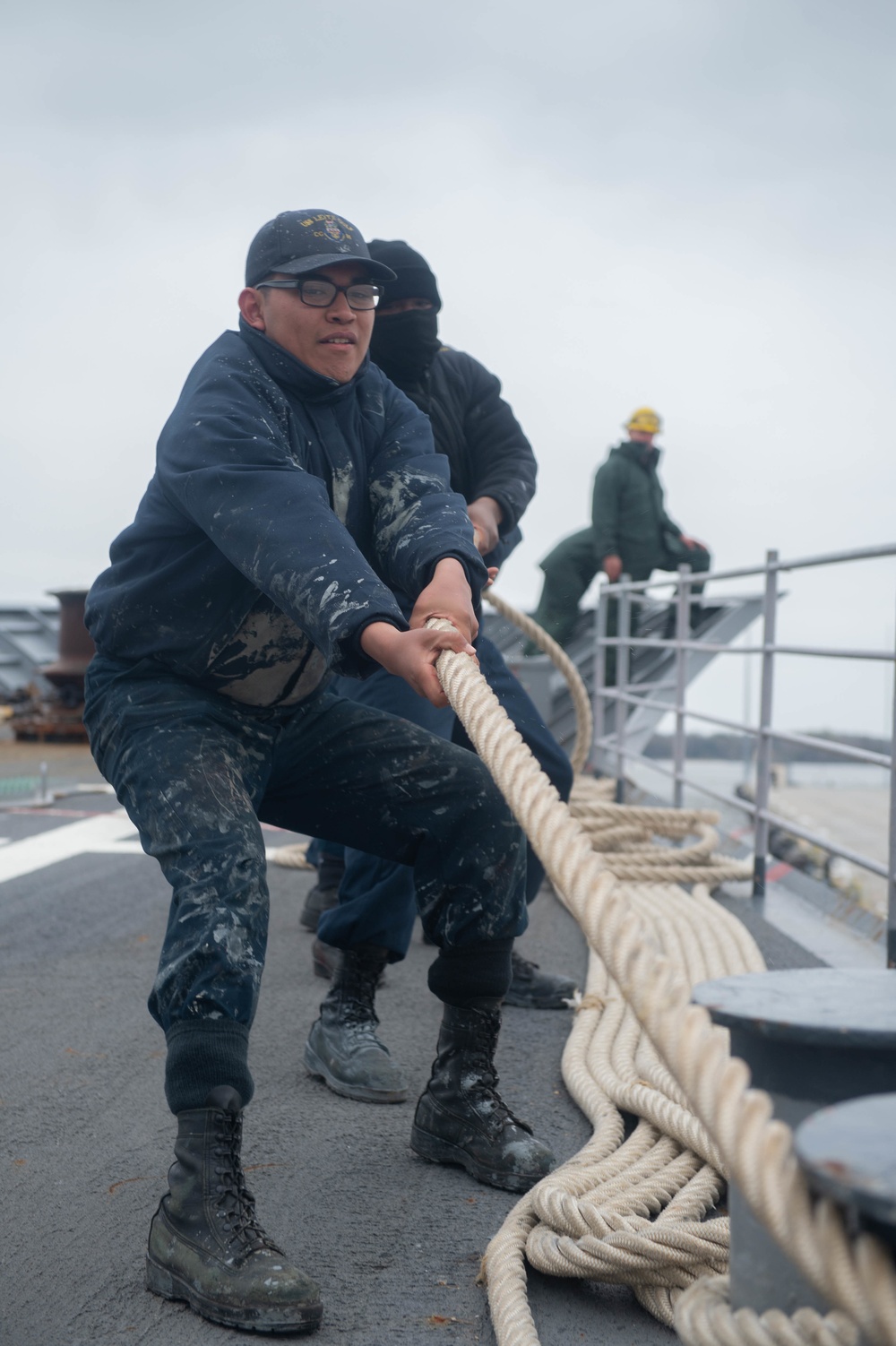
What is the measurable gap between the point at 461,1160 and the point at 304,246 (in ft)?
5.36

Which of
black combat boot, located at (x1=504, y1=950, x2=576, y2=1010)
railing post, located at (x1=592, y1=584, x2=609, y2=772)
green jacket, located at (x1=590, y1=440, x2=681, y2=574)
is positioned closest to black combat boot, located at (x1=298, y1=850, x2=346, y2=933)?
black combat boot, located at (x1=504, y1=950, x2=576, y2=1010)

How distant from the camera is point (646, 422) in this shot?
8.83 metres

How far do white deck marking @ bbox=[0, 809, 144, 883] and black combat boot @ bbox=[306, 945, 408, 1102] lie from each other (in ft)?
7.94

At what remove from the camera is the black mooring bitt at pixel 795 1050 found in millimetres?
1074

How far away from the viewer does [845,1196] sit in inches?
32.7

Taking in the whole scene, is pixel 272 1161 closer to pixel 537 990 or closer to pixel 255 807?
pixel 255 807

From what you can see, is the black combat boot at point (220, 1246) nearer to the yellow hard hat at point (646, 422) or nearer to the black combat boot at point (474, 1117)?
the black combat boot at point (474, 1117)

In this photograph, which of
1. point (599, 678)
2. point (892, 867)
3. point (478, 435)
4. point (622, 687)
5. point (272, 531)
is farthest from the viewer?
point (599, 678)

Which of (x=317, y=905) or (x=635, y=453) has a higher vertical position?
(x=635, y=453)

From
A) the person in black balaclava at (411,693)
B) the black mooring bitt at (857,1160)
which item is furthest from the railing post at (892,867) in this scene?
the black mooring bitt at (857,1160)

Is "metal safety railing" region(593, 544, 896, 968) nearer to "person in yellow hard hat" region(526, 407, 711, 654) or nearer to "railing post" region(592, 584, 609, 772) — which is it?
"railing post" region(592, 584, 609, 772)

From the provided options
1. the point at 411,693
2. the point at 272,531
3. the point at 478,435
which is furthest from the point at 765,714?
the point at 272,531

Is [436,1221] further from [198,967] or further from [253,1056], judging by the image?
[253,1056]

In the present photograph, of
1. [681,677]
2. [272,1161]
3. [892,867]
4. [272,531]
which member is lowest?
[272,1161]
